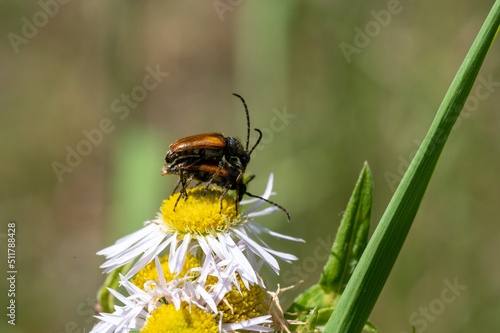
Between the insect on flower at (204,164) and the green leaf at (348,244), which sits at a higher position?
the insect on flower at (204,164)

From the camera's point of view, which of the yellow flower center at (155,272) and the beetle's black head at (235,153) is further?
the beetle's black head at (235,153)

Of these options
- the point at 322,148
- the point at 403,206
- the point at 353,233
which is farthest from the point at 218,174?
the point at 322,148

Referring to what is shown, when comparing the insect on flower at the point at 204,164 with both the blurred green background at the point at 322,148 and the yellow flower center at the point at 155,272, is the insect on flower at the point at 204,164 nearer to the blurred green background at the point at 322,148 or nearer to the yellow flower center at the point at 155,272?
the yellow flower center at the point at 155,272

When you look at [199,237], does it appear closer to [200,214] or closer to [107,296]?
[200,214]

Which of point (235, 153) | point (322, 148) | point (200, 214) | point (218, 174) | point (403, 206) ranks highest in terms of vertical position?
point (322, 148)

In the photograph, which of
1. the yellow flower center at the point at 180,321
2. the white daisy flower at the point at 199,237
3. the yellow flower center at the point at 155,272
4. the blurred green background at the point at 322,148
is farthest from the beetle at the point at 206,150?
the blurred green background at the point at 322,148

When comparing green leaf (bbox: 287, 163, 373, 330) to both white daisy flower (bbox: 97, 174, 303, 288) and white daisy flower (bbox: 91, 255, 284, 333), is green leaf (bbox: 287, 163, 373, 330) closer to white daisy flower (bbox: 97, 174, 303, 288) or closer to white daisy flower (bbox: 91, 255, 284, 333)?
white daisy flower (bbox: 97, 174, 303, 288)

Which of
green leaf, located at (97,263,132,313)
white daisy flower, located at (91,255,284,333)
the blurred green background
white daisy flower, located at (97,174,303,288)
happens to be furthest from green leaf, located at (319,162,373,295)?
the blurred green background
